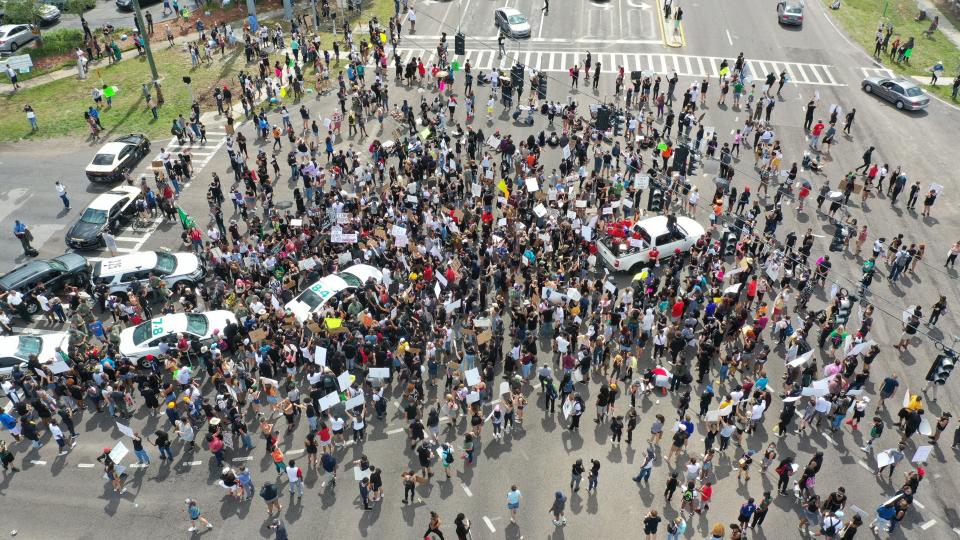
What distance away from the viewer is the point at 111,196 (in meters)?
36.2

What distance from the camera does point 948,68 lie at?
51562 mm

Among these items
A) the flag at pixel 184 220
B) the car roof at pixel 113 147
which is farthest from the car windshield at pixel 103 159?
the flag at pixel 184 220

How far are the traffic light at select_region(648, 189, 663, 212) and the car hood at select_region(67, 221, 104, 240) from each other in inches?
1011

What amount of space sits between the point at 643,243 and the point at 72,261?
80.0 ft

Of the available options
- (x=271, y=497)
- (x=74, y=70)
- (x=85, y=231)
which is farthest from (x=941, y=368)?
(x=74, y=70)

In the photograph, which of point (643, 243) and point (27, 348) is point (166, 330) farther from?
point (643, 243)

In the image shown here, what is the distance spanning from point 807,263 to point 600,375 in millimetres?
11429

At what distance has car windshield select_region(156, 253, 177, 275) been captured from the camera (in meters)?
31.3

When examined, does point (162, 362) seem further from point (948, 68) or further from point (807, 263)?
Result: point (948, 68)

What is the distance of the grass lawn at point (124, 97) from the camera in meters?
45.0

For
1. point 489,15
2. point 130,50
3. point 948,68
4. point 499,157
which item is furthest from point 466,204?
point 948,68

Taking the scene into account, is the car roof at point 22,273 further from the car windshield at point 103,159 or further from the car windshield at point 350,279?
the car windshield at point 350,279

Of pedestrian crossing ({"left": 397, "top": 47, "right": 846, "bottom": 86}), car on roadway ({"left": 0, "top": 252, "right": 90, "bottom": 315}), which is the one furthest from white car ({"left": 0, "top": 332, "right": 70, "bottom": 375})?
pedestrian crossing ({"left": 397, "top": 47, "right": 846, "bottom": 86})

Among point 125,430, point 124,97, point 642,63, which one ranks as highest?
point 642,63
